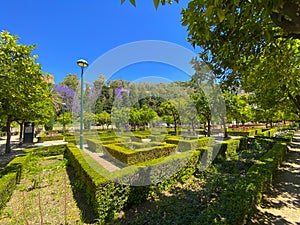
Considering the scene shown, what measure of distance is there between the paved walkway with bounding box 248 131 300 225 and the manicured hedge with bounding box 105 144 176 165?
221 inches

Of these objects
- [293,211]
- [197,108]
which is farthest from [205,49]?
[197,108]

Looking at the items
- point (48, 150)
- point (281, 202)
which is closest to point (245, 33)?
point (281, 202)

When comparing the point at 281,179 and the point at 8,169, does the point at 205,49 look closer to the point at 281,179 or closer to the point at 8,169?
the point at 281,179

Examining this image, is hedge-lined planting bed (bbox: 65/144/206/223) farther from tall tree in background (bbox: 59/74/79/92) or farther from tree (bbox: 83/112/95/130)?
tall tree in background (bbox: 59/74/79/92)

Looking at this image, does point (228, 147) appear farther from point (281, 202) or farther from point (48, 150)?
point (48, 150)

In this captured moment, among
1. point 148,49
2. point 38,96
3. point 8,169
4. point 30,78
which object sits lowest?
point 8,169

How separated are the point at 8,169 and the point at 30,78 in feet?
11.1

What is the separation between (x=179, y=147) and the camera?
11.9 meters

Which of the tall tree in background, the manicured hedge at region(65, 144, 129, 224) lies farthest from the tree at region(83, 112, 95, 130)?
the manicured hedge at region(65, 144, 129, 224)

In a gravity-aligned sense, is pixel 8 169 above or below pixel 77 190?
above

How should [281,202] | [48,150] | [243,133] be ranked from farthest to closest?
[243,133]
[48,150]
[281,202]

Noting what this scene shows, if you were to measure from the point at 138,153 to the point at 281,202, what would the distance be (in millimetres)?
6202

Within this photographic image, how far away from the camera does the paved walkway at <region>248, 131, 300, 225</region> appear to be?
3516mm

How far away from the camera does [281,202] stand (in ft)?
14.0
